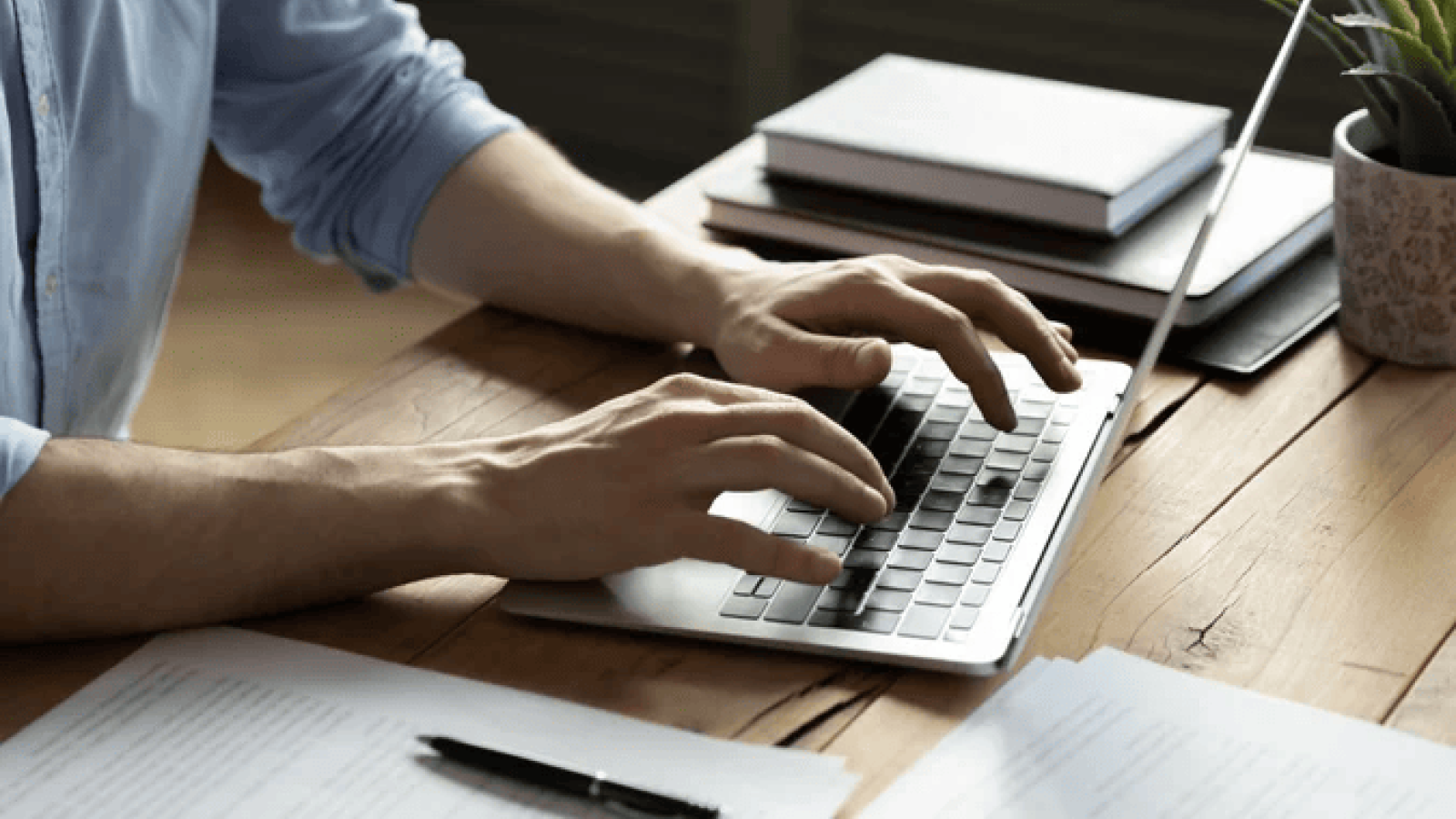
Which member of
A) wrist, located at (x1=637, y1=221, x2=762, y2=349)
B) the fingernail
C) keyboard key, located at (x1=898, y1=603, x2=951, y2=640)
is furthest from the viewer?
wrist, located at (x1=637, y1=221, x2=762, y2=349)

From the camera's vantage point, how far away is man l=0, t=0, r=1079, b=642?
810 mm

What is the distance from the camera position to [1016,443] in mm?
941

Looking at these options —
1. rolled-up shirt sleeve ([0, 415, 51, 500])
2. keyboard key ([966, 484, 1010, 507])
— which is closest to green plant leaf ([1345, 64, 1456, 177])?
keyboard key ([966, 484, 1010, 507])

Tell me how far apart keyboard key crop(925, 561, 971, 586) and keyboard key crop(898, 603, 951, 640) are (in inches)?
0.9

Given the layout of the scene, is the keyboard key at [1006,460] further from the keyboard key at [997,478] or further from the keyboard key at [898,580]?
the keyboard key at [898,580]

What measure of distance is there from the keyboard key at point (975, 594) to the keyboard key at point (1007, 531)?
1.9 inches

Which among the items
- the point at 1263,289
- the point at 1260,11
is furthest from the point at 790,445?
the point at 1260,11

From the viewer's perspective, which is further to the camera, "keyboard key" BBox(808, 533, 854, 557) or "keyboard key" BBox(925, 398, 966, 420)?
"keyboard key" BBox(925, 398, 966, 420)

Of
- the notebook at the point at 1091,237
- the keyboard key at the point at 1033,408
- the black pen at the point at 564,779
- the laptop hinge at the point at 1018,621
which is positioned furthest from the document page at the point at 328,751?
the notebook at the point at 1091,237

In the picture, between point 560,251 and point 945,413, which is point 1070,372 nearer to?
point 945,413

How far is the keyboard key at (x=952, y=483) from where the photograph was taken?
897 mm

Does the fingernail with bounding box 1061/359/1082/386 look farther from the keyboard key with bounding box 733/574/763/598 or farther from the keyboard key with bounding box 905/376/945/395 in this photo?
A: the keyboard key with bounding box 733/574/763/598

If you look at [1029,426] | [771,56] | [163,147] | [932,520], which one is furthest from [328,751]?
[771,56]

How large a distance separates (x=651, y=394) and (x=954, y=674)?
0.72 ft
